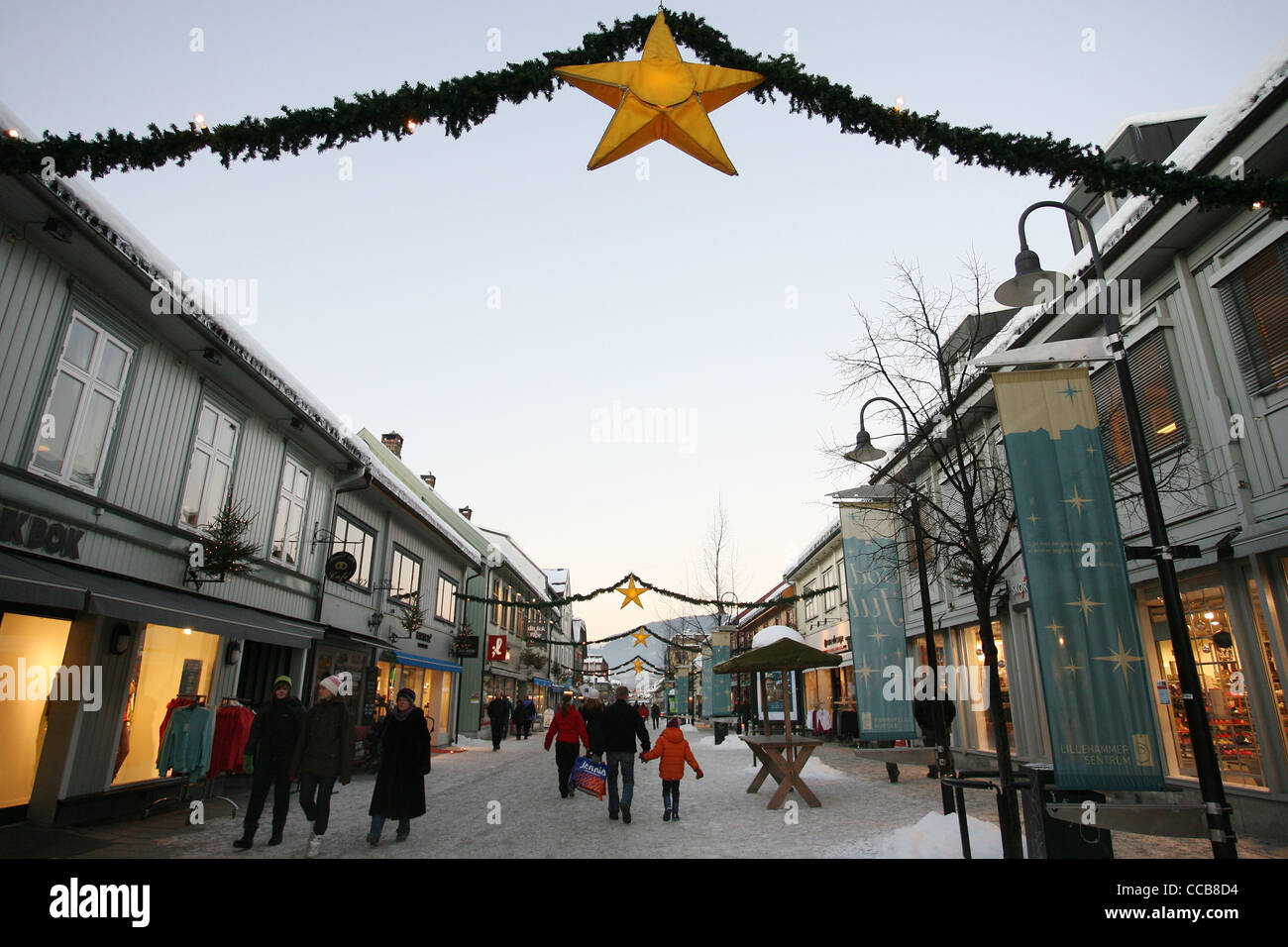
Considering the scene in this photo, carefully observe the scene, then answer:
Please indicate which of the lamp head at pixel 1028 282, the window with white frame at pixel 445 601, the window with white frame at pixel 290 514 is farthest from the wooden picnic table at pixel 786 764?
the window with white frame at pixel 445 601


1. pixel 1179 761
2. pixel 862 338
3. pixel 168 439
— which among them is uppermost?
pixel 862 338

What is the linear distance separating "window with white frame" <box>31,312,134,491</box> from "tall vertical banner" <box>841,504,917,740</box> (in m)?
11.6

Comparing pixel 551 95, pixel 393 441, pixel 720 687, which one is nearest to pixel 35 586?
pixel 551 95

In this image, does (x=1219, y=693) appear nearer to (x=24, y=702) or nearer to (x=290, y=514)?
(x=24, y=702)

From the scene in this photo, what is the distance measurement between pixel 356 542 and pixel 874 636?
42.6ft

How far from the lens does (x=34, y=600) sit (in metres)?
6.43

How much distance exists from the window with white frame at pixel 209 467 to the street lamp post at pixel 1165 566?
12.0 meters

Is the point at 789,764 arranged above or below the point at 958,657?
below

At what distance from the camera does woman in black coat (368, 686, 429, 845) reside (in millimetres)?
7766

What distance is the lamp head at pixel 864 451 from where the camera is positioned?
37.6ft

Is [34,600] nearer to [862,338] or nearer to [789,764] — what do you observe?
[789,764]

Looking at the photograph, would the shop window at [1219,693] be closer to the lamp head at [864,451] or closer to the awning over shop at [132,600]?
the lamp head at [864,451]

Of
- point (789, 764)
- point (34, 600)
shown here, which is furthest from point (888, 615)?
point (34, 600)

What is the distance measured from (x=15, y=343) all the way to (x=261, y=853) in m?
6.42
